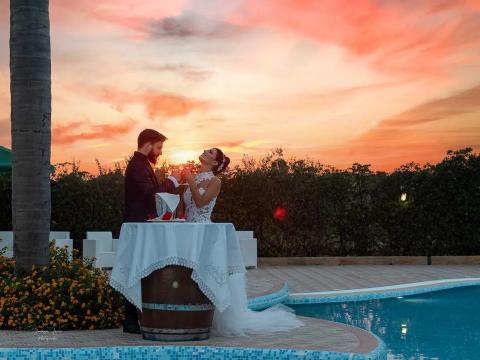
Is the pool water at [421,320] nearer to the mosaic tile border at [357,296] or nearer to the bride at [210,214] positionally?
the mosaic tile border at [357,296]

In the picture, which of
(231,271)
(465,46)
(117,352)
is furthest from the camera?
(465,46)

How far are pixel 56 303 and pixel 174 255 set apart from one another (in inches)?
71.1

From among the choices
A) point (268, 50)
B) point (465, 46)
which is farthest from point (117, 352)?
point (465, 46)

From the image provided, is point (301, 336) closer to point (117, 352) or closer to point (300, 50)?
point (117, 352)

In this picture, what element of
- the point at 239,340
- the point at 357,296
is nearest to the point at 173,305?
the point at 239,340

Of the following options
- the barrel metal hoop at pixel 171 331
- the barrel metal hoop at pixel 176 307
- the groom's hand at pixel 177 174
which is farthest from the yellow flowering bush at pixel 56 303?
the groom's hand at pixel 177 174

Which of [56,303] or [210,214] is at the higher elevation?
[210,214]

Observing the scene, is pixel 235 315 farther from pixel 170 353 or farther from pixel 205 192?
pixel 205 192

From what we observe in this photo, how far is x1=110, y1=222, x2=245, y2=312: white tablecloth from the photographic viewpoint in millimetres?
6668

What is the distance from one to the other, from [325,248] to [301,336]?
12139 mm

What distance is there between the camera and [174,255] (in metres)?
6.64

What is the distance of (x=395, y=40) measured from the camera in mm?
16453

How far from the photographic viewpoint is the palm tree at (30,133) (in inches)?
314

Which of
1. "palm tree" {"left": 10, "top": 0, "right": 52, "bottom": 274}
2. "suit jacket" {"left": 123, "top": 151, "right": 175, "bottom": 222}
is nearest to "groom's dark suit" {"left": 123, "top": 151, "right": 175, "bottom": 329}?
"suit jacket" {"left": 123, "top": 151, "right": 175, "bottom": 222}
